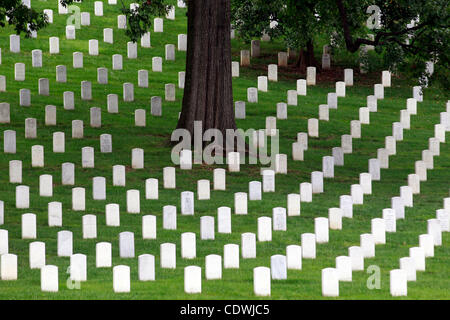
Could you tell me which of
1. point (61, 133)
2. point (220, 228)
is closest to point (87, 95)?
point (61, 133)

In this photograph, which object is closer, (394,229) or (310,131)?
(394,229)

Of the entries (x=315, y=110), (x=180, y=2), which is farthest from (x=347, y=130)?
(x=180, y=2)

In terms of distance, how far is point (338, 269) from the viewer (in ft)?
53.3

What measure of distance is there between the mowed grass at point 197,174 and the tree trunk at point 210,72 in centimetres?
110

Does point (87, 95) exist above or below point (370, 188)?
above

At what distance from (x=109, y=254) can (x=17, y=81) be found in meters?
14.6

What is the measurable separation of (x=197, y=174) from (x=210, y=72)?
294 cm

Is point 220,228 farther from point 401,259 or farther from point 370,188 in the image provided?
point 370,188

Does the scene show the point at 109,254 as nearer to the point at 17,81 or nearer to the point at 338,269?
the point at 338,269

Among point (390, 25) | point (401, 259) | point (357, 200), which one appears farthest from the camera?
point (390, 25)

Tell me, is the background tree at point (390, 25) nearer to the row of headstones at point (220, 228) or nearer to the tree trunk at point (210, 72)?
the tree trunk at point (210, 72)

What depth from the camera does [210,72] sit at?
2652 centimetres

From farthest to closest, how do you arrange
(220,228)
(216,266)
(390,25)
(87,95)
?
(87,95), (390,25), (220,228), (216,266)

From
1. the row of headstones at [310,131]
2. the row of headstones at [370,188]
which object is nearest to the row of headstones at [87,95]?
the row of headstones at [310,131]
